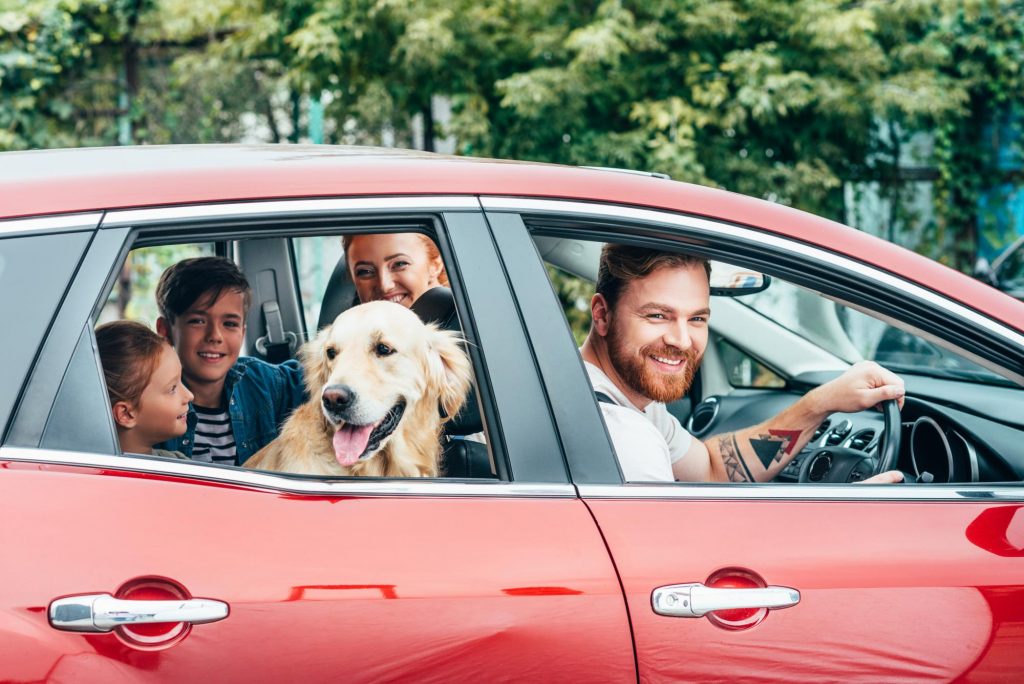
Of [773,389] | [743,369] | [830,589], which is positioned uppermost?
[743,369]

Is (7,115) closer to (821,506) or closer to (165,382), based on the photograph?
(165,382)

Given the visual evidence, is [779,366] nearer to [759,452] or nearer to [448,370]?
[759,452]

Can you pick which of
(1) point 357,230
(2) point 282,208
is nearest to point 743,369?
(1) point 357,230

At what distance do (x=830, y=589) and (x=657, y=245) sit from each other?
25.0 inches

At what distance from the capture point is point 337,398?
2.02 metres

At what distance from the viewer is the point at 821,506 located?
1.74 m

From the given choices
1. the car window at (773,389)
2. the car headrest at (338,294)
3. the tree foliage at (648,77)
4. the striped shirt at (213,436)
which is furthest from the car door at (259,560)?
the tree foliage at (648,77)

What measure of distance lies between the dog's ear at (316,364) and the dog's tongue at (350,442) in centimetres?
14

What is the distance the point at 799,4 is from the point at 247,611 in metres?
7.28

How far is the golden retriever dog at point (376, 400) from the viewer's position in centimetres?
199

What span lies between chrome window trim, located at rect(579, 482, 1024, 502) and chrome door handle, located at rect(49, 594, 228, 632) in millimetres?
600

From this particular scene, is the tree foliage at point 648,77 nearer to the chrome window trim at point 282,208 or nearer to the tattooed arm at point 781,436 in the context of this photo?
the tattooed arm at point 781,436

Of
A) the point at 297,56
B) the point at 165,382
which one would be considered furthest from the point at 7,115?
the point at 165,382

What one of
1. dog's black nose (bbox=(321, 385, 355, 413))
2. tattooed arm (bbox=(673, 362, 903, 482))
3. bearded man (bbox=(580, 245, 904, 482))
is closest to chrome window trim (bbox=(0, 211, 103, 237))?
dog's black nose (bbox=(321, 385, 355, 413))
